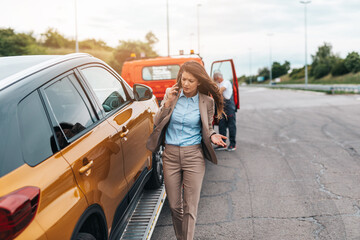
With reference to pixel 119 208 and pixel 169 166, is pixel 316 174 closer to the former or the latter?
pixel 169 166

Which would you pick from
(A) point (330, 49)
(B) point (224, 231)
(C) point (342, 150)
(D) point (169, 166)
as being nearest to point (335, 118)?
(C) point (342, 150)

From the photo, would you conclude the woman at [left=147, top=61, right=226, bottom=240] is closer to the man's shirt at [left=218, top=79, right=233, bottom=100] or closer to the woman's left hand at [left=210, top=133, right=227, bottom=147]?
the woman's left hand at [left=210, top=133, right=227, bottom=147]

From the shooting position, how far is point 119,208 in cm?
300

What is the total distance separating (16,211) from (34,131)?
1.76ft

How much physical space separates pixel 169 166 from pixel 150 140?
0.97 ft

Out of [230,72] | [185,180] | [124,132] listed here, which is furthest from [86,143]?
[230,72]

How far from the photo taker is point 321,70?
8319 cm

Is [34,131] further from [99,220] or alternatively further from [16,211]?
[99,220]

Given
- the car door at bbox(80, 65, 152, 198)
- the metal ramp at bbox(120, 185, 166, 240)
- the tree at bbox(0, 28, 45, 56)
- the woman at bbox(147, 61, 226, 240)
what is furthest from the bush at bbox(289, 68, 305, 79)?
the woman at bbox(147, 61, 226, 240)

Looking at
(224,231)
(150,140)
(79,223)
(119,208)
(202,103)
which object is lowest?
(224,231)

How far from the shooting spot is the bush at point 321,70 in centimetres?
8250

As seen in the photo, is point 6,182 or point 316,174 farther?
point 316,174

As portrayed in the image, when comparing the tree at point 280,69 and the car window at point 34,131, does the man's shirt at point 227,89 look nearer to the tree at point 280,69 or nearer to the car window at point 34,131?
the car window at point 34,131

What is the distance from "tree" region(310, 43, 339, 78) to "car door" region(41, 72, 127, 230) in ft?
275
